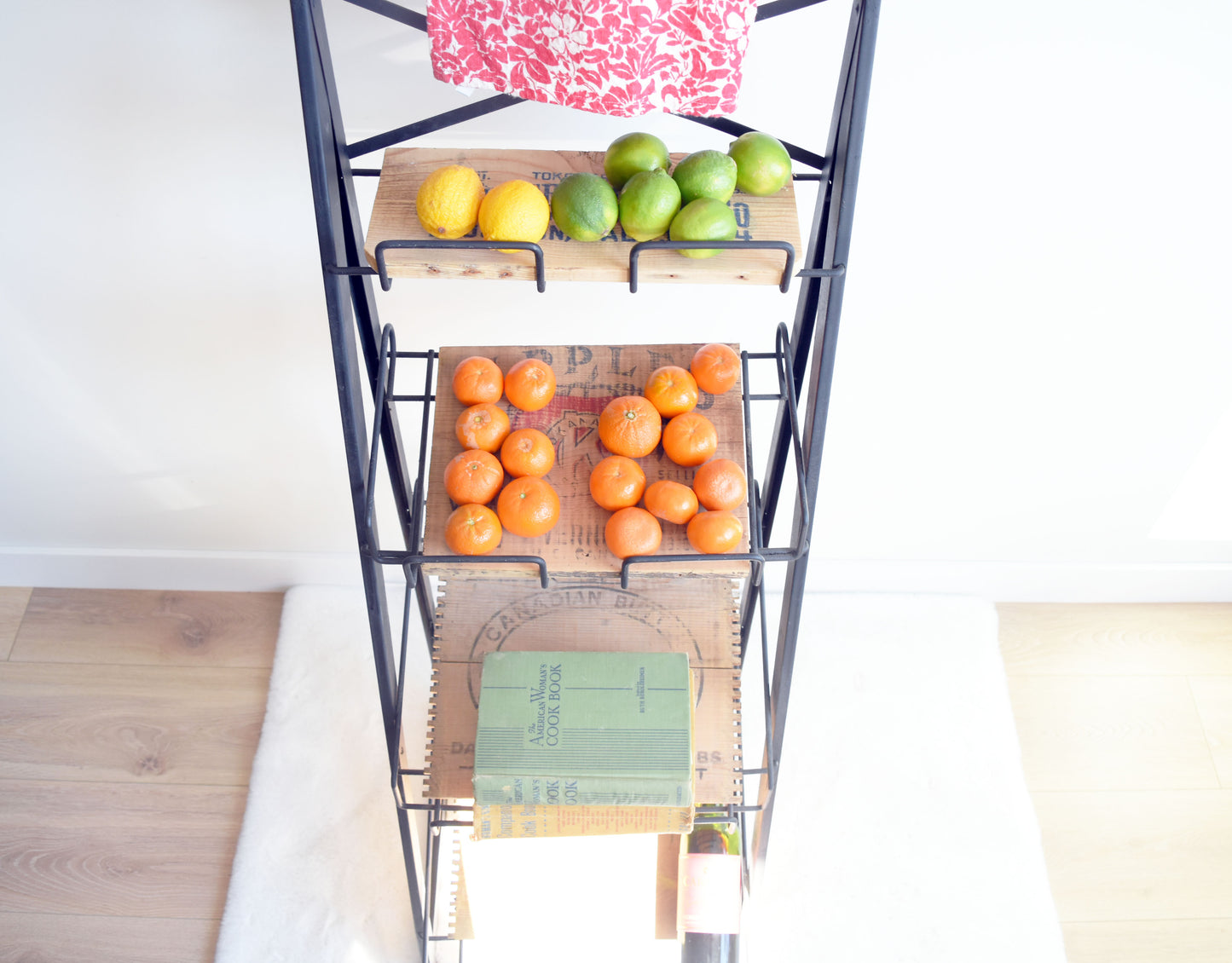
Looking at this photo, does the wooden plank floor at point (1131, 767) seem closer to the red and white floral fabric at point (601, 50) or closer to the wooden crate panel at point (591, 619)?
the wooden crate panel at point (591, 619)

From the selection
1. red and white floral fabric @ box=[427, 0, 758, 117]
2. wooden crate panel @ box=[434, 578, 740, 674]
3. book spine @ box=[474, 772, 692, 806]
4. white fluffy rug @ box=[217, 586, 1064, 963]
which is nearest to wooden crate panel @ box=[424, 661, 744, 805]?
wooden crate panel @ box=[434, 578, 740, 674]

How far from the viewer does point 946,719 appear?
5.81 feet

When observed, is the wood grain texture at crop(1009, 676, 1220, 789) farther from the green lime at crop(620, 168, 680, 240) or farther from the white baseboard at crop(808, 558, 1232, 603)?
the green lime at crop(620, 168, 680, 240)

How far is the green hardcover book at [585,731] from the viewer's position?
3.18ft

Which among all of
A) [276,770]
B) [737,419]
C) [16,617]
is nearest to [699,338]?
[737,419]

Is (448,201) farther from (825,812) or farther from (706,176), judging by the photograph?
(825,812)

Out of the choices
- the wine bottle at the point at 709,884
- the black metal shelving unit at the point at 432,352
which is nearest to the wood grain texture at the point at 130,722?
the black metal shelving unit at the point at 432,352

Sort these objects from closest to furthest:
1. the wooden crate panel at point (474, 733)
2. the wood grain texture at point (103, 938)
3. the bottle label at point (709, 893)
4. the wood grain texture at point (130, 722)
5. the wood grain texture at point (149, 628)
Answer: the wooden crate panel at point (474, 733) < the bottle label at point (709, 893) < the wood grain texture at point (103, 938) < the wood grain texture at point (130, 722) < the wood grain texture at point (149, 628)

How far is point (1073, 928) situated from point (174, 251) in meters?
1.83

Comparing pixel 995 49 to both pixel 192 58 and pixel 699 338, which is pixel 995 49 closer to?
pixel 699 338

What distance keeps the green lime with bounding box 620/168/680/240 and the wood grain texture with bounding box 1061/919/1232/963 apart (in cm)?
145

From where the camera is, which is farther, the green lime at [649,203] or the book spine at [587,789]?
the book spine at [587,789]

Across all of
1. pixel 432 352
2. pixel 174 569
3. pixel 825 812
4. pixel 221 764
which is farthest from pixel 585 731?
pixel 174 569

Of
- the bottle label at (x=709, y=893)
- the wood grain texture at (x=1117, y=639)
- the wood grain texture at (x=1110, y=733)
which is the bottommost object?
the wood grain texture at (x=1110, y=733)
